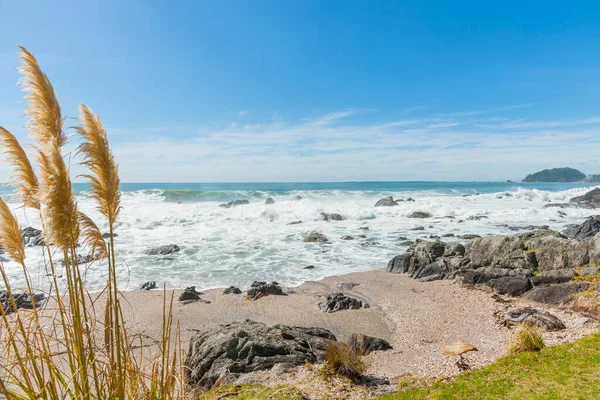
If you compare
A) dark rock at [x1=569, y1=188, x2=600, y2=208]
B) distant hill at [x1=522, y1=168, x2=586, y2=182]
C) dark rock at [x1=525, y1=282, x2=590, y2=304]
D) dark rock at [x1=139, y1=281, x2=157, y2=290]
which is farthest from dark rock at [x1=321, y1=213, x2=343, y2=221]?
distant hill at [x1=522, y1=168, x2=586, y2=182]

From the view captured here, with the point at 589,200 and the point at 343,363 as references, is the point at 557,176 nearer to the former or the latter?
the point at 589,200

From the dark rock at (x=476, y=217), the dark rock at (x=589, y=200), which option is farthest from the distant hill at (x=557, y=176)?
the dark rock at (x=476, y=217)

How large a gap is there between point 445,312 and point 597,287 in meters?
4.04

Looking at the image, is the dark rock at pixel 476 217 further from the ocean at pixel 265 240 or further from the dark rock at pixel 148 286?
the dark rock at pixel 148 286

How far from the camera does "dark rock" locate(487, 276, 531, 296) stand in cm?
1152

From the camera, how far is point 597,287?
966 centimetres

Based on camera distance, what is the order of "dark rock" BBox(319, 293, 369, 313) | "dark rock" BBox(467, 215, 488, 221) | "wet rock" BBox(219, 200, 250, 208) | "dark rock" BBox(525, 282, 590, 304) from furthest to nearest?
"wet rock" BBox(219, 200, 250, 208) < "dark rock" BBox(467, 215, 488, 221) < "dark rock" BBox(319, 293, 369, 313) < "dark rock" BBox(525, 282, 590, 304)

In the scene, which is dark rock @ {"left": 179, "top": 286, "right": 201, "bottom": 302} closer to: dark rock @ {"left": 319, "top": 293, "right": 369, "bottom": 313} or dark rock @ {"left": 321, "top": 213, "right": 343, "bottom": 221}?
dark rock @ {"left": 319, "top": 293, "right": 369, "bottom": 313}

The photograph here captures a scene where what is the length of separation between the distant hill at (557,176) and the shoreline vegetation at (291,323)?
142395 millimetres

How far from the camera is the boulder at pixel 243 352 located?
20.4 feet

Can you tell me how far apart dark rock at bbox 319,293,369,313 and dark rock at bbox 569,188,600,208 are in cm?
4215

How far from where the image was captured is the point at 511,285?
1173 cm

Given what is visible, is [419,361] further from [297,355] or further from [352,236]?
[352,236]

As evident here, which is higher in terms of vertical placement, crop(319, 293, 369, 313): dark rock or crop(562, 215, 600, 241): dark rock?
crop(562, 215, 600, 241): dark rock
